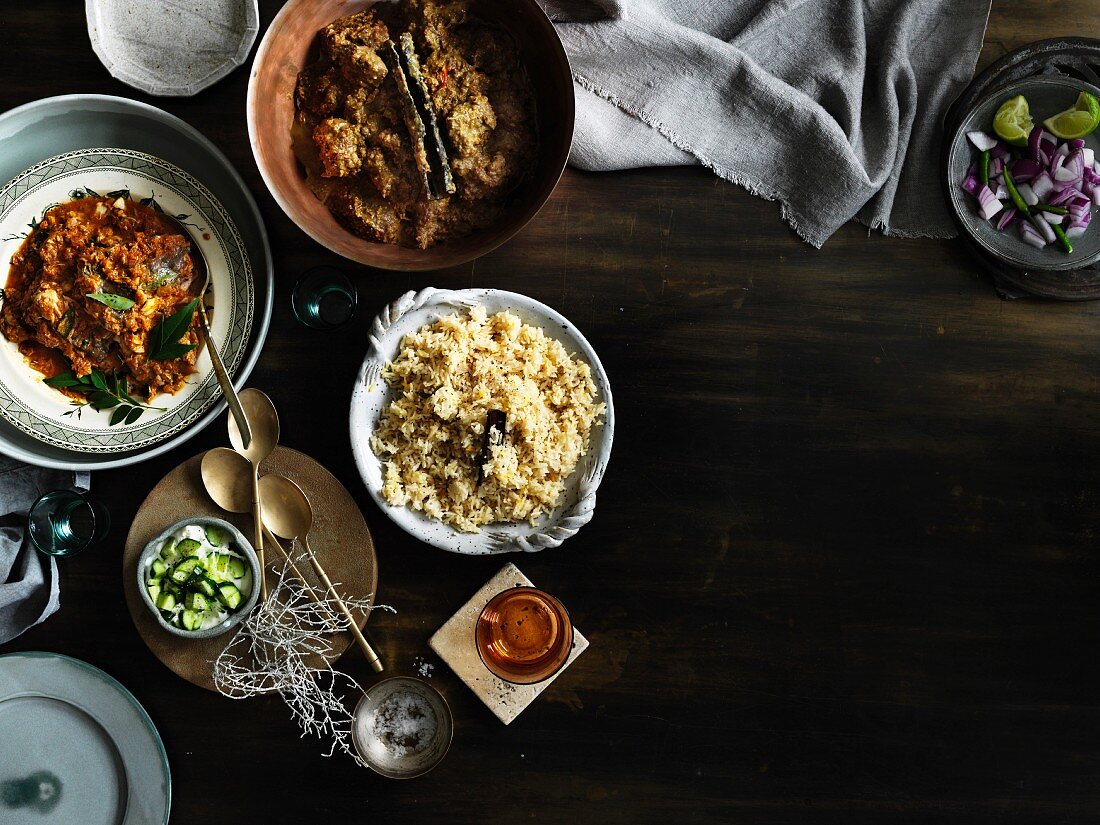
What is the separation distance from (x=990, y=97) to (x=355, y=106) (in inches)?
66.5

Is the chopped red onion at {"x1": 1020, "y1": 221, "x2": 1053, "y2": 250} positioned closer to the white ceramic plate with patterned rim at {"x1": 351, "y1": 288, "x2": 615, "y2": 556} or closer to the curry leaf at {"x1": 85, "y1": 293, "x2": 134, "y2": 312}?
the white ceramic plate with patterned rim at {"x1": 351, "y1": 288, "x2": 615, "y2": 556}

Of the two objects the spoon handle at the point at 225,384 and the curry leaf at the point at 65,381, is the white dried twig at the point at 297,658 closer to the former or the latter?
the spoon handle at the point at 225,384

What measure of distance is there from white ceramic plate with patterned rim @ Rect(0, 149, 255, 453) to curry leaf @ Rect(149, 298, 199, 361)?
0.06m

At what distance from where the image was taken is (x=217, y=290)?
1980mm

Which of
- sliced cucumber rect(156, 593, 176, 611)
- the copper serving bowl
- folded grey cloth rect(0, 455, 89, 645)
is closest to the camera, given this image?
the copper serving bowl

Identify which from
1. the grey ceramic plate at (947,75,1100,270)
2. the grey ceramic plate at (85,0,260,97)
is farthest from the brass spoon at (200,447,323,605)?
the grey ceramic plate at (947,75,1100,270)

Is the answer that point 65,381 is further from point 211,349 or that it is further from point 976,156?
point 976,156

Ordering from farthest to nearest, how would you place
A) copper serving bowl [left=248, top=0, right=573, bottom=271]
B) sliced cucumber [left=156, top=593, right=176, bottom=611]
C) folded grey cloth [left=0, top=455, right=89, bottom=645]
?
1. folded grey cloth [left=0, top=455, right=89, bottom=645]
2. sliced cucumber [left=156, top=593, right=176, bottom=611]
3. copper serving bowl [left=248, top=0, right=573, bottom=271]

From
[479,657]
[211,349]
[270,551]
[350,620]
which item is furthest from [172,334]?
[479,657]

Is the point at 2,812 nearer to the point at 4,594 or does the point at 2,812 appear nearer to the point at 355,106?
the point at 4,594

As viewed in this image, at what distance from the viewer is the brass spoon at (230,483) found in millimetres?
2008

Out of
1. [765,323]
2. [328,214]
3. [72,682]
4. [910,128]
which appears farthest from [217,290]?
[910,128]

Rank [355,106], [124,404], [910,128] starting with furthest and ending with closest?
[910,128] → [124,404] → [355,106]

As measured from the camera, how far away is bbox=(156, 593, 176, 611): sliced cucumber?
193 centimetres
